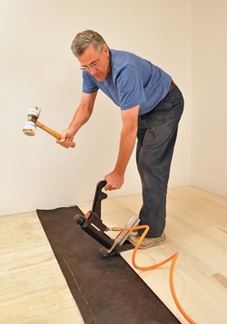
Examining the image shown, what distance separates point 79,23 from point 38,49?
15.0 inches

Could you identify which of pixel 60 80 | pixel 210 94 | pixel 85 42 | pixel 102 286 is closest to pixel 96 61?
pixel 85 42

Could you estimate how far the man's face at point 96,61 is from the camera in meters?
1.21

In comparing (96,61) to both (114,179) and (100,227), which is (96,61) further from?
(100,227)

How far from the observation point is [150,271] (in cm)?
128

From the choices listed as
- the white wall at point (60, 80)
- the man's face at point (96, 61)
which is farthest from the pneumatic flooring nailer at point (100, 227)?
the white wall at point (60, 80)

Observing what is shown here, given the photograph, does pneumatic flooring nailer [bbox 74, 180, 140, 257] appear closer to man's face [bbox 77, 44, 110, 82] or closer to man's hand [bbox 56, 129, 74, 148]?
man's hand [bbox 56, 129, 74, 148]

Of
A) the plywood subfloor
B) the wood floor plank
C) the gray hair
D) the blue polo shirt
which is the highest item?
the gray hair

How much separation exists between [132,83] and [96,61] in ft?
0.67

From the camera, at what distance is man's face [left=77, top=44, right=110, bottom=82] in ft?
3.96

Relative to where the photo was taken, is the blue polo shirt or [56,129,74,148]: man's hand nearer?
the blue polo shirt

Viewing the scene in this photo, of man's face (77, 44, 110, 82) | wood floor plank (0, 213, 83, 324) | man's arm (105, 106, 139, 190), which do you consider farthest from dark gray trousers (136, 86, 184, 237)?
wood floor plank (0, 213, 83, 324)

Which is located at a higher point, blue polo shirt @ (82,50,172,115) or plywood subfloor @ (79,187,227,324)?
blue polo shirt @ (82,50,172,115)

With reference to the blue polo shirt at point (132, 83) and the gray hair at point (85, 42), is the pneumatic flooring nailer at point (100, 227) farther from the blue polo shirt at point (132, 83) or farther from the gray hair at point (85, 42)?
the gray hair at point (85, 42)

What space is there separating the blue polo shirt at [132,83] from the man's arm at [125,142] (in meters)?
0.04
